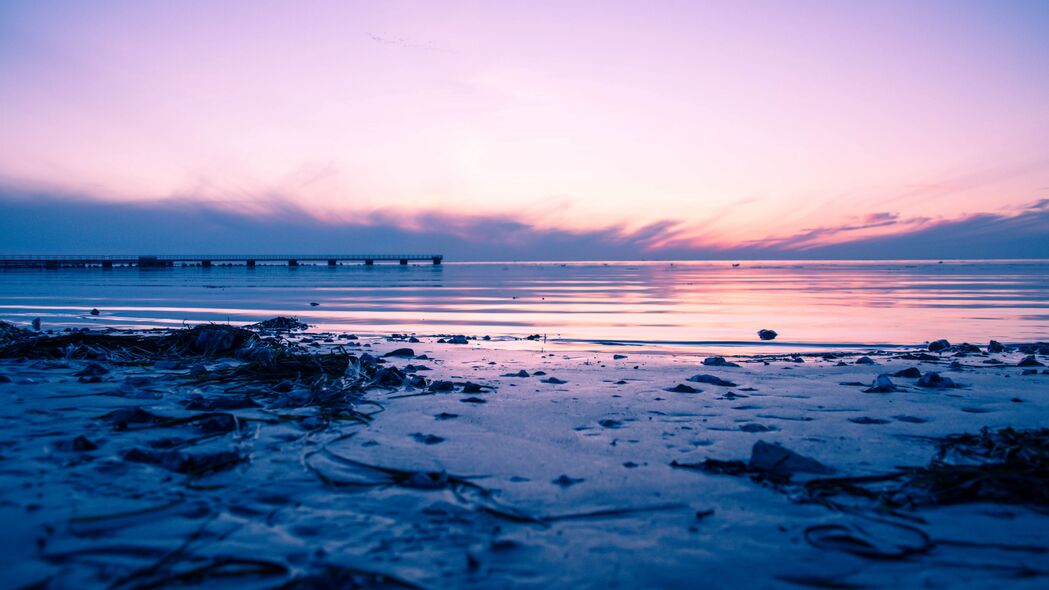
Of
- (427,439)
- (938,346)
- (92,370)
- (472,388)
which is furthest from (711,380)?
(92,370)

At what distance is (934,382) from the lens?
17.7 feet

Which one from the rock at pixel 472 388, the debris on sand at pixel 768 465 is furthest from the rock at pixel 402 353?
the debris on sand at pixel 768 465

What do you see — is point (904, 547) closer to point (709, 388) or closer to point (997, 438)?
point (997, 438)

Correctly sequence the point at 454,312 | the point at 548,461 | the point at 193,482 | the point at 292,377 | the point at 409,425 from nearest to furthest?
1. the point at 193,482
2. the point at 548,461
3. the point at 409,425
4. the point at 292,377
5. the point at 454,312

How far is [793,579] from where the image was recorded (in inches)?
82.4

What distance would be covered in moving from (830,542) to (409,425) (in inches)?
107

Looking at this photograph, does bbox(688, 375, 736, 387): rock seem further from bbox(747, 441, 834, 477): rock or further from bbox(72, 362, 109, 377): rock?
bbox(72, 362, 109, 377): rock

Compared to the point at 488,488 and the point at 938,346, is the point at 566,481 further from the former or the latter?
the point at 938,346

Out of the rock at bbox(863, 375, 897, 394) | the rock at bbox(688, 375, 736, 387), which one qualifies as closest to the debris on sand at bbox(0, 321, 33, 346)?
the rock at bbox(688, 375, 736, 387)

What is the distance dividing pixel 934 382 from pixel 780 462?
10.6 ft

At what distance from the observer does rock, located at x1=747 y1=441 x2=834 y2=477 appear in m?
3.10

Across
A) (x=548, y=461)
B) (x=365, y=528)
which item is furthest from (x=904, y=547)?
→ (x=365, y=528)

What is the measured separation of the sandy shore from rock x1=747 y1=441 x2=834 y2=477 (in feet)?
0.09

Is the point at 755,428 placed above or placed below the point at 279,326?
below
